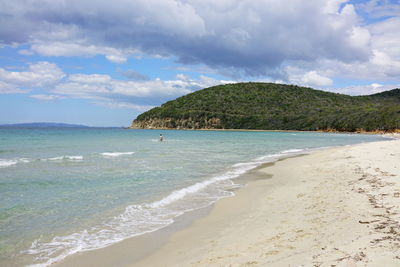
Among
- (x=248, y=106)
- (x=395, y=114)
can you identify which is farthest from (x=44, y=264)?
(x=248, y=106)

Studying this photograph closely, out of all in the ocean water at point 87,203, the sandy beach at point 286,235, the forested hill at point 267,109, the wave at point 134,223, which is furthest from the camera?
the forested hill at point 267,109

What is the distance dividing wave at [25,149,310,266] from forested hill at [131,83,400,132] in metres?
108

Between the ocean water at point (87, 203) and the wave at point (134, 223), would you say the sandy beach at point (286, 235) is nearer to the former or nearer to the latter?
the wave at point (134, 223)

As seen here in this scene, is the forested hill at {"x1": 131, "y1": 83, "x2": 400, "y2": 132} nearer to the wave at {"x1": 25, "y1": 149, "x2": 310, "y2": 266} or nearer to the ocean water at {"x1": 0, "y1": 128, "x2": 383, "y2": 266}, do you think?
the ocean water at {"x1": 0, "y1": 128, "x2": 383, "y2": 266}

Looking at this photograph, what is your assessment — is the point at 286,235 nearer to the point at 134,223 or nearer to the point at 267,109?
the point at 134,223

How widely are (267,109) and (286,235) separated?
14297 cm

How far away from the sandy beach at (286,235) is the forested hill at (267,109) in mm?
107970

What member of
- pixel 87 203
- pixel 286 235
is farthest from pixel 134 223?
pixel 286 235

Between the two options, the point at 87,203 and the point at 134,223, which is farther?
the point at 87,203

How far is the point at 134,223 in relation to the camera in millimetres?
8547

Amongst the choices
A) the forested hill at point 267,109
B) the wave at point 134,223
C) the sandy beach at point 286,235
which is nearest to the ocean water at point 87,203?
the wave at point 134,223

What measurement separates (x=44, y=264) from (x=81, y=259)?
67 centimetres

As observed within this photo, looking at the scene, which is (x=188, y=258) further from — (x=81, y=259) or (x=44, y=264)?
(x=44, y=264)

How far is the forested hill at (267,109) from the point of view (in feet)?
396
